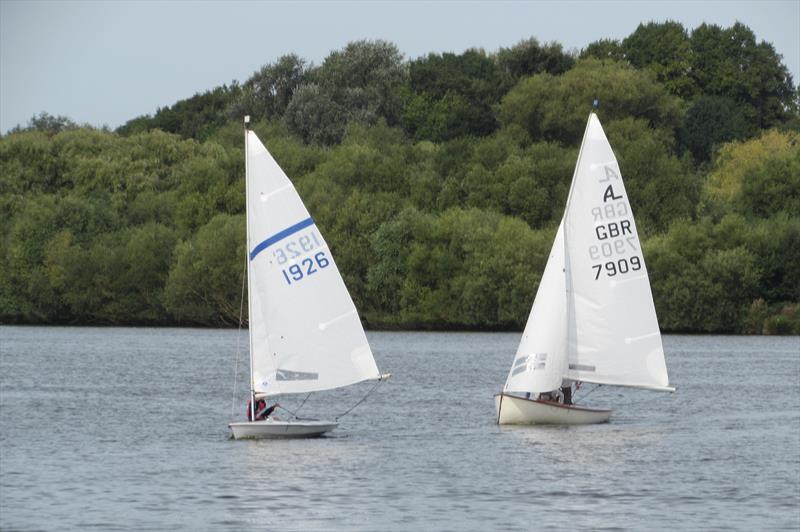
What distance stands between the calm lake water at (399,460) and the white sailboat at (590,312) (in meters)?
1.11

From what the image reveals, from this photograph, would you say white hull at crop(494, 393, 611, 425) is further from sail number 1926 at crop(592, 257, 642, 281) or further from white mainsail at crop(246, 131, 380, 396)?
white mainsail at crop(246, 131, 380, 396)

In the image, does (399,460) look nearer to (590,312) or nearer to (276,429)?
(276,429)

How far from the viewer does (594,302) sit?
4534 cm

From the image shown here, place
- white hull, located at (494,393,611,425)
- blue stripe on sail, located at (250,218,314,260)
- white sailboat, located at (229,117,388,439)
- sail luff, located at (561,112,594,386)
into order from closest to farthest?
white sailboat, located at (229,117,388,439)
blue stripe on sail, located at (250,218,314,260)
white hull, located at (494,393,611,425)
sail luff, located at (561,112,594,386)

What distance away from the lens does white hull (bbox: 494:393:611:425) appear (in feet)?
144

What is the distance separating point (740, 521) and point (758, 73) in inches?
4369

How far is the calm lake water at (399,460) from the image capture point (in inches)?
1273

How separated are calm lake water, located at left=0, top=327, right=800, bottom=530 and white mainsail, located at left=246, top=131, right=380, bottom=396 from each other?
1.85m

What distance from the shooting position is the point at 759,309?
318ft

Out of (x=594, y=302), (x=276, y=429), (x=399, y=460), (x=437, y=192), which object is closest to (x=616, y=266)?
(x=594, y=302)

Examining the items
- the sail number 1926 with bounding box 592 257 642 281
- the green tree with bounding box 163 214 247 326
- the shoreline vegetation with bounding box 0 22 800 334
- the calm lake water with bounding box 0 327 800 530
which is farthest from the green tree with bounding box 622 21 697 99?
the sail number 1926 with bounding box 592 257 642 281

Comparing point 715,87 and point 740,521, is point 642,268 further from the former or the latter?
point 715,87

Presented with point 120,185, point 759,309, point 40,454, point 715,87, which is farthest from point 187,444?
point 715,87

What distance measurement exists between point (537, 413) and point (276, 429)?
826 cm
